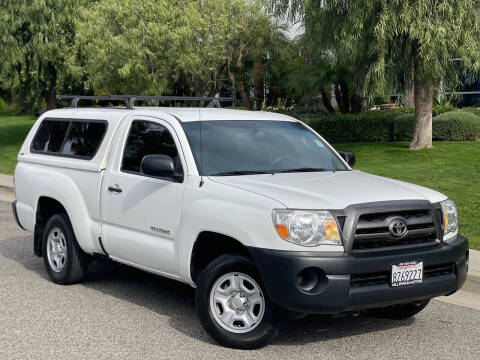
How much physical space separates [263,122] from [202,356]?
2480 mm

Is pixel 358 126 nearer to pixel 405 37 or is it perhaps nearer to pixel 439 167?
pixel 405 37

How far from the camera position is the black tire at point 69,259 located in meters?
7.85

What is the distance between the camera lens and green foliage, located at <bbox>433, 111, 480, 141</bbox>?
21.0 meters

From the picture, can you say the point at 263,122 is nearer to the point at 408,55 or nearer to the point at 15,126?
the point at 408,55

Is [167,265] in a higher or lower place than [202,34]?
lower

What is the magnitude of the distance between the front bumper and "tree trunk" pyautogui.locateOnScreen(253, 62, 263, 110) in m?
20.8

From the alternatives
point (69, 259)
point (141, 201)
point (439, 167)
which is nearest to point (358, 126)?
point (439, 167)

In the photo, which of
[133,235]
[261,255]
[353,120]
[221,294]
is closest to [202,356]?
[221,294]

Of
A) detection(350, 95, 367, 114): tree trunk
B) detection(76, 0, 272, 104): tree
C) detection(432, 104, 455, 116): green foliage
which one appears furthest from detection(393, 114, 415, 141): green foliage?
detection(76, 0, 272, 104): tree

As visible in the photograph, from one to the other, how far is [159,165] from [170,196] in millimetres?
303

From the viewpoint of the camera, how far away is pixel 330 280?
548 cm

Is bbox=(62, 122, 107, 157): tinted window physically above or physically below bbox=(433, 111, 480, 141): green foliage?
above

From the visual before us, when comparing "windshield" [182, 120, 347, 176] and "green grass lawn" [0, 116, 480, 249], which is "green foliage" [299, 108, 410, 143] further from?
"windshield" [182, 120, 347, 176]

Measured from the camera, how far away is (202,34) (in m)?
23.1
